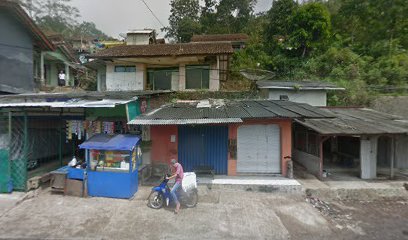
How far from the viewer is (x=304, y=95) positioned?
1723 centimetres

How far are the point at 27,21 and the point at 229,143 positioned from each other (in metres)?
12.9

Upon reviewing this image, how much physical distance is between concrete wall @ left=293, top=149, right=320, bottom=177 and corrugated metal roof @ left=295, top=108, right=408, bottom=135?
1569mm

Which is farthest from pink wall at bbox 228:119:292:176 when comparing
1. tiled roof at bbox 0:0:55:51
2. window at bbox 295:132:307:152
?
tiled roof at bbox 0:0:55:51

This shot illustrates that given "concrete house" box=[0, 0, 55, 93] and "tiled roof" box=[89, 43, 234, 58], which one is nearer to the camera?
"concrete house" box=[0, 0, 55, 93]

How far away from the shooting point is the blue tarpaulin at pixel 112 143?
895 centimetres

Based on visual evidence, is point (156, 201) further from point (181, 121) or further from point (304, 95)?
point (304, 95)

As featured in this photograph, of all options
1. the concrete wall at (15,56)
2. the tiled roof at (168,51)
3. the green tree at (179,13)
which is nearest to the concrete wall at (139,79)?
the tiled roof at (168,51)

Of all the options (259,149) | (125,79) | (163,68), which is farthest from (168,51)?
(259,149)

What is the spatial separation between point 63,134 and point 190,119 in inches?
313

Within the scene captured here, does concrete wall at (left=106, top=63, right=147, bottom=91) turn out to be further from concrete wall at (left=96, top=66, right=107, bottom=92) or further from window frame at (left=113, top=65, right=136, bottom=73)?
concrete wall at (left=96, top=66, right=107, bottom=92)

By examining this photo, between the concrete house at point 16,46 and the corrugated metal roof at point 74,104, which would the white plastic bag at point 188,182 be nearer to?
the corrugated metal roof at point 74,104

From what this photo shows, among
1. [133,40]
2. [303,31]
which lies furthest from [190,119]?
[303,31]

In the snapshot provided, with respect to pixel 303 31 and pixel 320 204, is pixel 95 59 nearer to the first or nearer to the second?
pixel 320 204

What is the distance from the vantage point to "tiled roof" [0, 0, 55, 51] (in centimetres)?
1274
